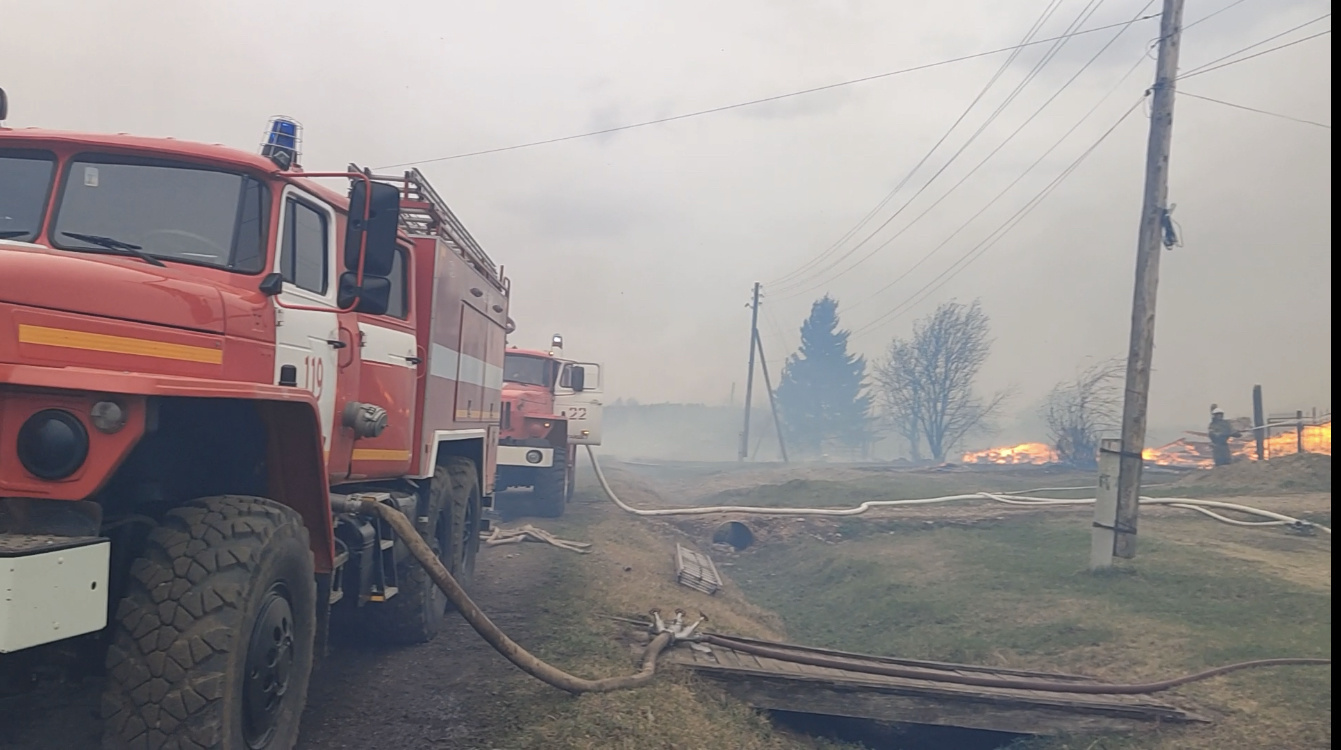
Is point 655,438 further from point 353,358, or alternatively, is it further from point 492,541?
point 353,358

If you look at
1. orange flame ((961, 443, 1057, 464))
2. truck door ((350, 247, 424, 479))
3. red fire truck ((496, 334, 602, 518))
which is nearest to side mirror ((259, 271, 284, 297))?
truck door ((350, 247, 424, 479))

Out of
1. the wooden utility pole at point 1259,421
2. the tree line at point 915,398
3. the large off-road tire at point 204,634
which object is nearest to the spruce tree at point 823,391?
the tree line at point 915,398

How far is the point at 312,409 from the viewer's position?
172 inches

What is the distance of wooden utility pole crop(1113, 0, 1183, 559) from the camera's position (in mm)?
12258

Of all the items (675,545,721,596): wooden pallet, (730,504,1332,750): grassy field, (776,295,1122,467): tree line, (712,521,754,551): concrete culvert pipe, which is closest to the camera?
(730,504,1332,750): grassy field

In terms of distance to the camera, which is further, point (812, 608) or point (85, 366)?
point (812, 608)

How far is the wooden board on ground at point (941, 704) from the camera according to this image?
24.3ft

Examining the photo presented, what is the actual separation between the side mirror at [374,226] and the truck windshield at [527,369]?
14147 mm

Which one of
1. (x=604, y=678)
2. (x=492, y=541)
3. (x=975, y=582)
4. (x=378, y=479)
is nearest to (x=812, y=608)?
(x=975, y=582)

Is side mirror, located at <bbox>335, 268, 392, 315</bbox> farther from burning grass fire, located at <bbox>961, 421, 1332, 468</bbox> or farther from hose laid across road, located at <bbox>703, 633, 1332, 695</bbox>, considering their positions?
burning grass fire, located at <bbox>961, 421, 1332, 468</bbox>

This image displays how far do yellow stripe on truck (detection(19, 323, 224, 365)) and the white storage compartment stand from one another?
0.70 m

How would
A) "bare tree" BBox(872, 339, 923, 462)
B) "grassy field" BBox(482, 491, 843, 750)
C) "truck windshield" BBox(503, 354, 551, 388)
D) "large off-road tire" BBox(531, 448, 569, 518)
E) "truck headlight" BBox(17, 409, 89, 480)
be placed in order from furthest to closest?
1. "bare tree" BBox(872, 339, 923, 462)
2. "truck windshield" BBox(503, 354, 551, 388)
3. "large off-road tire" BBox(531, 448, 569, 518)
4. "grassy field" BBox(482, 491, 843, 750)
5. "truck headlight" BBox(17, 409, 89, 480)

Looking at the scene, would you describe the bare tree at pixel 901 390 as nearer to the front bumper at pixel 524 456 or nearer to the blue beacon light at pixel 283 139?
the front bumper at pixel 524 456

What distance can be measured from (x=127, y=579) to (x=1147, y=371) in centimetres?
1228
